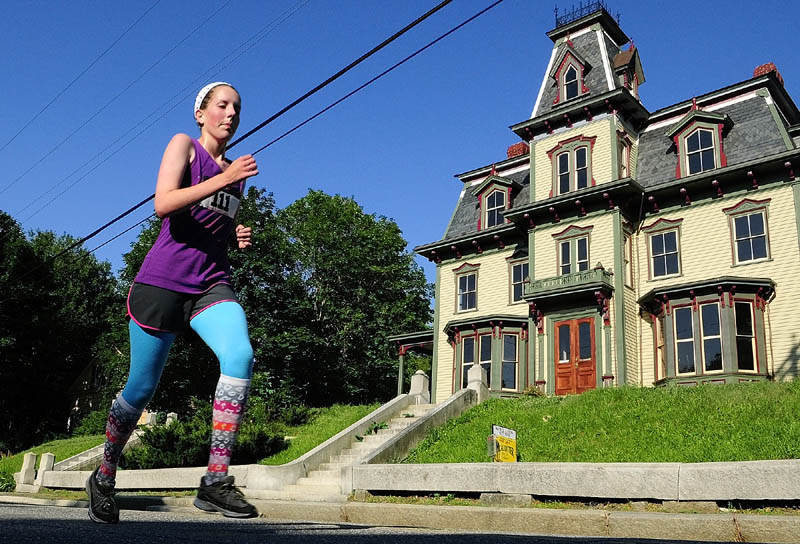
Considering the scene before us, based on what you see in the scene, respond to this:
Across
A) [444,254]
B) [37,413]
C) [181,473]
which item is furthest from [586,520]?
[37,413]

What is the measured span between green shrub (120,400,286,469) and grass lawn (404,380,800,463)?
17.7 feet

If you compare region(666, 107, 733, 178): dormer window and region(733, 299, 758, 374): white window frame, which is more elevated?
region(666, 107, 733, 178): dormer window

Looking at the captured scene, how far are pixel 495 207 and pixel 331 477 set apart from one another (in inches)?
666

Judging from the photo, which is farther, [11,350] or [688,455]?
[11,350]

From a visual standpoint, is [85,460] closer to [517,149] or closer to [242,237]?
[517,149]

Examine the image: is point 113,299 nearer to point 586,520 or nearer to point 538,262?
→ point 538,262

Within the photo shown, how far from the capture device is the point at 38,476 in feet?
73.8

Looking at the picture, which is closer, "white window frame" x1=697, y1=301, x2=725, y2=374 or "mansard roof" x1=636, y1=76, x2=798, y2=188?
"white window frame" x1=697, y1=301, x2=725, y2=374

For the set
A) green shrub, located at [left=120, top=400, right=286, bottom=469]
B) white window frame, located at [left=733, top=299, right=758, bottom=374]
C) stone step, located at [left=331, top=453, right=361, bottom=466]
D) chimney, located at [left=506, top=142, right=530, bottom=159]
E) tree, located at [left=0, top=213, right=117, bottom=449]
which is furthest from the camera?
tree, located at [left=0, top=213, right=117, bottom=449]

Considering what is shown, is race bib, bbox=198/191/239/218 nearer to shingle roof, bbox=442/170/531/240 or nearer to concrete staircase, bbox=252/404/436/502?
concrete staircase, bbox=252/404/436/502

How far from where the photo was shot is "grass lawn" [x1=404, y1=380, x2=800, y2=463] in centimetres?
1287

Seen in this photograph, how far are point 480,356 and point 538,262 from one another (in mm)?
4240

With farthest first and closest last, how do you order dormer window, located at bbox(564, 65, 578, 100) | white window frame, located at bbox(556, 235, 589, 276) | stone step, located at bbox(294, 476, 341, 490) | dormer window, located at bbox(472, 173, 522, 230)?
dormer window, located at bbox(472, 173, 522, 230), dormer window, located at bbox(564, 65, 578, 100), white window frame, located at bbox(556, 235, 589, 276), stone step, located at bbox(294, 476, 341, 490)

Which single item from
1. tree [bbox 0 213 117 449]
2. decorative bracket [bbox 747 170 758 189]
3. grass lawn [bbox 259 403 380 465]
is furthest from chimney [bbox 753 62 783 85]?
tree [bbox 0 213 117 449]
